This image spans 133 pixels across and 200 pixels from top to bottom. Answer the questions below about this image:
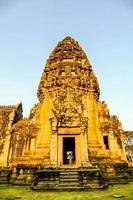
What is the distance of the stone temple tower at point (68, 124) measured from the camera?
1638cm

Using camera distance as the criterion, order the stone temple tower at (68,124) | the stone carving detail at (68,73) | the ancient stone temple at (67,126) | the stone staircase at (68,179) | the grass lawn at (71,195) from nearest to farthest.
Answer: the grass lawn at (71,195) → the stone staircase at (68,179) → the ancient stone temple at (67,126) → the stone temple tower at (68,124) → the stone carving detail at (68,73)

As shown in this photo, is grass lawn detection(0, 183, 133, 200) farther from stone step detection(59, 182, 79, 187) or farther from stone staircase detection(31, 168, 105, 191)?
stone step detection(59, 182, 79, 187)

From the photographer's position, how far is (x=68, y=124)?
55.3ft

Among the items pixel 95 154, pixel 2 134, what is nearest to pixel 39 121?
pixel 95 154

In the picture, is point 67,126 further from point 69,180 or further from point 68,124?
point 69,180

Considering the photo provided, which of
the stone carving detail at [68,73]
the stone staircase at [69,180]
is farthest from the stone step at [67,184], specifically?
the stone carving detail at [68,73]

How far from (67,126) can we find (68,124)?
0.65 ft

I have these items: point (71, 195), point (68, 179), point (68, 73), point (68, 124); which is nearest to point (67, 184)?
point (68, 179)

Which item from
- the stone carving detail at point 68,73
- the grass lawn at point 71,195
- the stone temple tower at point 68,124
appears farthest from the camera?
the stone carving detail at point 68,73

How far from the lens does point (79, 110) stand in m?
17.5

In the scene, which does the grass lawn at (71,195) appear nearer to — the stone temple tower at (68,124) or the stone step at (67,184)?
the stone step at (67,184)

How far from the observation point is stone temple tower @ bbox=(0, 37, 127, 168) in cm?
1638

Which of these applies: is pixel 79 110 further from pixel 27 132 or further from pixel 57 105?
pixel 27 132

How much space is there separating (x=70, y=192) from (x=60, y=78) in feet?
40.2
